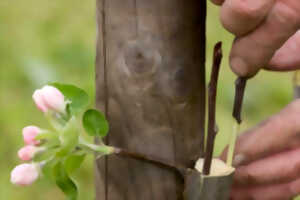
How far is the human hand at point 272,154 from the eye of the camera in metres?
1.25

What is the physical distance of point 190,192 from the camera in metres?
1.21

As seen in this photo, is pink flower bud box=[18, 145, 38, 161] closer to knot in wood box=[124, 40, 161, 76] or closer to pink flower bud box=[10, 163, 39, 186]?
pink flower bud box=[10, 163, 39, 186]

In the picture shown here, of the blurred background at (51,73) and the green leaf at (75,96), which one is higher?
the green leaf at (75,96)

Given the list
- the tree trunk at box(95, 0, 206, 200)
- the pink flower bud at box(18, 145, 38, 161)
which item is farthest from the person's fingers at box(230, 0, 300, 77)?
the pink flower bud at box(18, 145, 38, 161)

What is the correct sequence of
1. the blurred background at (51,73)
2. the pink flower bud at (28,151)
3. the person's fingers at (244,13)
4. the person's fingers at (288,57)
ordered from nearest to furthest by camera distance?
the person's fingers at (244,13), the pink flower bud at (28,151), the person's fingers at (288,57), the blurred background at (51,73)

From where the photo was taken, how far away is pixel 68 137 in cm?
107

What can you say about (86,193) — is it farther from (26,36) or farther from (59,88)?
(59,88)

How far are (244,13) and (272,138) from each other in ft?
1.11

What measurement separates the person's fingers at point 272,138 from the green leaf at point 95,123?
236 mm

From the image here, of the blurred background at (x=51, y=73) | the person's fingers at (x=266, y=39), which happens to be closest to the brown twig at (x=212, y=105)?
the person's fingers at (x=266, y=39)

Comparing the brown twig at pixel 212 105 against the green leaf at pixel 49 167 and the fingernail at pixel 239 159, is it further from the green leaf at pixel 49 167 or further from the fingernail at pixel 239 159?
the green leaf at pixel 49 167

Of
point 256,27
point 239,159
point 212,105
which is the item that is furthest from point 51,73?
point 256,27

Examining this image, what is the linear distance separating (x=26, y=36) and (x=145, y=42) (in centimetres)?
234

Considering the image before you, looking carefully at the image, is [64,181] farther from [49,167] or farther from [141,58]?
[141,58]
